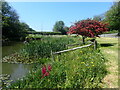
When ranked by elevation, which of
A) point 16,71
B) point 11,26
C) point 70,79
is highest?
point 11,26

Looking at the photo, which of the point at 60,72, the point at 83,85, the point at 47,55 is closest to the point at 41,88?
the point at 60,72

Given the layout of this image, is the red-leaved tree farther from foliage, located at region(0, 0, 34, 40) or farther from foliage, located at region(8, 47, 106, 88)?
foliage, located at region(0, 0, 34, 40)

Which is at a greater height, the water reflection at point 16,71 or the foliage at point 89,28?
the foliage at point 89,28

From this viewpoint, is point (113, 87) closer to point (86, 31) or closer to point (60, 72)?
point (60, 72)

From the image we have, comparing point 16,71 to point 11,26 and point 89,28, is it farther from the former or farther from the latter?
point 11,26

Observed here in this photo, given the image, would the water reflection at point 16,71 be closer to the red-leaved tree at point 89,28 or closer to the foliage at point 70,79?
the foliage at point 70,79

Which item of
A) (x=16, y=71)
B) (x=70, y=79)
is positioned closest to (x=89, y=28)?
(x=70, y=79)

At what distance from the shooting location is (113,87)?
10.8 ft

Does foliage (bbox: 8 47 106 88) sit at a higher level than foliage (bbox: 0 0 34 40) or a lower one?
lower

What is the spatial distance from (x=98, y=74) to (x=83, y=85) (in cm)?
83

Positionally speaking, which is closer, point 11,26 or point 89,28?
point 89,28

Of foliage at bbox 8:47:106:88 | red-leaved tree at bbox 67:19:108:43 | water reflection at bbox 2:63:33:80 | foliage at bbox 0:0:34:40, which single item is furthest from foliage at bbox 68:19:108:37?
foliage at bbox 0:0:34:40

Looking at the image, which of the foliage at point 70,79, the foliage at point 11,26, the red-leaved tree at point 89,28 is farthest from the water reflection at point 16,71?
the foliage at point 11,26

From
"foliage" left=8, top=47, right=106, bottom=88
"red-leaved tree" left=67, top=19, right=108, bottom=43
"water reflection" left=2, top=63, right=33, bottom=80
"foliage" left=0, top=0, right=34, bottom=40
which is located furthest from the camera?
"foliage" left=0, top=0, right=34, bottom=40
